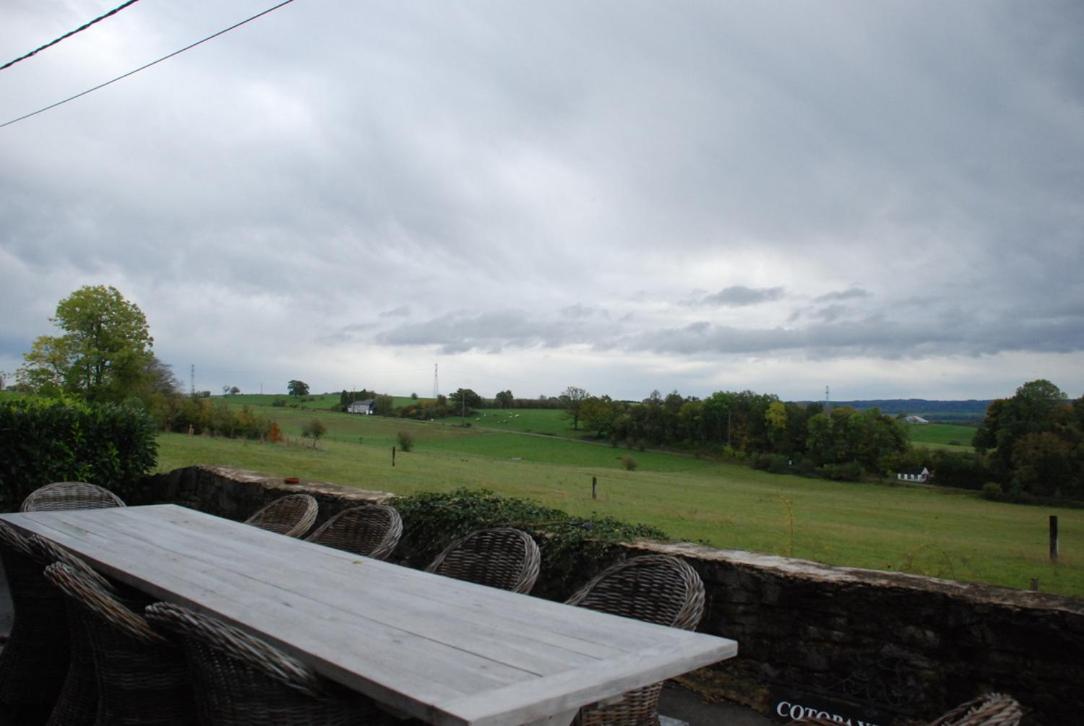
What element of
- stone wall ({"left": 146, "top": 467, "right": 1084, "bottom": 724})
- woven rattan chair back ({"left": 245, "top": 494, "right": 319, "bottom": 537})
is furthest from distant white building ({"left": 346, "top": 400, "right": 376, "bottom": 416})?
stone wall ({"left": 146, "top": 467, "right": 1084, "bottom": 724})

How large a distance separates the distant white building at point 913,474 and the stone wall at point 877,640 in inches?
1073

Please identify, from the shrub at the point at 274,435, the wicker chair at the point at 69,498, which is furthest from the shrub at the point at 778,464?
the wicker chair at the point at 69,498

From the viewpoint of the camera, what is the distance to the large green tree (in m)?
33.1

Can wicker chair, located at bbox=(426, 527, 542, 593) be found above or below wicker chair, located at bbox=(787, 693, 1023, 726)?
below

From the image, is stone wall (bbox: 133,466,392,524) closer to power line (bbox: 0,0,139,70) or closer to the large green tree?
power line (bbox: 0,0,139,70)

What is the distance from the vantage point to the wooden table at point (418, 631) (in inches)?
64.0

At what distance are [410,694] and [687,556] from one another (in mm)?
2398

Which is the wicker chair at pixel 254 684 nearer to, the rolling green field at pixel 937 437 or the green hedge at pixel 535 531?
the green hedge at pixel 535 531

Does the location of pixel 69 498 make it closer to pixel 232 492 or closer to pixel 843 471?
pixel 232 492

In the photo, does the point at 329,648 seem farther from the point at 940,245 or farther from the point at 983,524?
the point at 983,524

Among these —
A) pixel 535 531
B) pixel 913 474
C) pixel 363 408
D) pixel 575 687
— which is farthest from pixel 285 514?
pixel 363 408

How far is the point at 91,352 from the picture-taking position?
33188 mm

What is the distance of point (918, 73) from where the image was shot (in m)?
7.63

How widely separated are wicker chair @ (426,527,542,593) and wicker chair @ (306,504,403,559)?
0.57 metres
